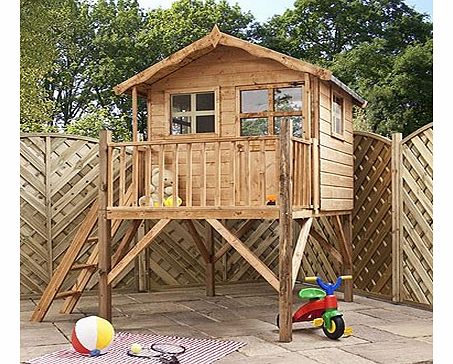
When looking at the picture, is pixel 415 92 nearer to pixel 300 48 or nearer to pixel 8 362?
pixel 300 48

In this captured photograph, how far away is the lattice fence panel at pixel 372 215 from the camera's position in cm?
785

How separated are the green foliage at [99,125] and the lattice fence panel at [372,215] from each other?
1010cm

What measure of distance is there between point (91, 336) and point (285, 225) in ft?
5.55

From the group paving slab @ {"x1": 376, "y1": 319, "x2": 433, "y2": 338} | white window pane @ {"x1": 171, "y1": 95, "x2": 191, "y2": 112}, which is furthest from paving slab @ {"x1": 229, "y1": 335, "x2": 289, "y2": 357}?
white window pane @ {"x1": 171, "y1": 95, "x2": 191, "y2": 112}

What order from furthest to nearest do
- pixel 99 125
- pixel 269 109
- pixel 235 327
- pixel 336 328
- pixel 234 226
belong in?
pixel 99 125 → pixel 234 226 → pixel 269 109 → pixel 235 327 → pixel 336 328

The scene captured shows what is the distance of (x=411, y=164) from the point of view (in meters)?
7.47

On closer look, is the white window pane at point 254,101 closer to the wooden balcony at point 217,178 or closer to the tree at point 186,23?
the wooden balcony at point 217,178

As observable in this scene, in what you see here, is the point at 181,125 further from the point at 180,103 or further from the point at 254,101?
the point at 254,101

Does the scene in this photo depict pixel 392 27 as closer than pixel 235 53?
No

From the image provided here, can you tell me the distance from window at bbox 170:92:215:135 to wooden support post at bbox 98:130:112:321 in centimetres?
127

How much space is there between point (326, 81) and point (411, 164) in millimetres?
1163

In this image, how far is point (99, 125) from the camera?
59.0ft

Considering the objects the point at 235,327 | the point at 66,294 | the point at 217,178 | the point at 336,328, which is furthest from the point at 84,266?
the point at 336,328
